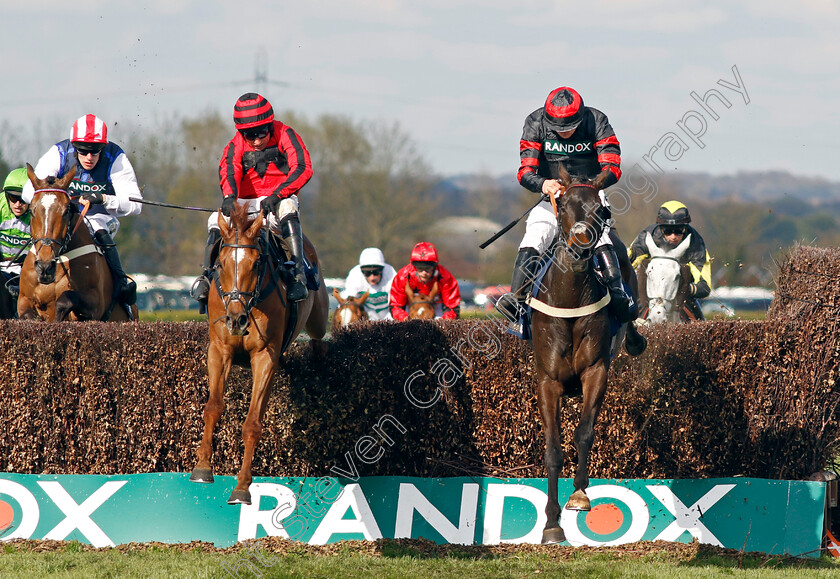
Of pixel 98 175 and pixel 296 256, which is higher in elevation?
pixel 98 175

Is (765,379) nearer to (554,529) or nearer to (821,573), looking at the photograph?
(821,573)

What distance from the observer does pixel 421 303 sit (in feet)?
38.8

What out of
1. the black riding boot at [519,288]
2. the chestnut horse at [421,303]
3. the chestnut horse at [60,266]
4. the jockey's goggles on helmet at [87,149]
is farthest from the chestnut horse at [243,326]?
the chestnut horse at [421,303]

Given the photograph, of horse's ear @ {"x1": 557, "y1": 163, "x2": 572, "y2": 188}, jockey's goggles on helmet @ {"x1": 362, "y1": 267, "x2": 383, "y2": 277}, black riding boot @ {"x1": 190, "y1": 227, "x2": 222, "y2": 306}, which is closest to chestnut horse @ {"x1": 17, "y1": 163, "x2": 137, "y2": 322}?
black riding boot @ {"x1": 190, "y1": 227, "x2": 222, "y2": 306}

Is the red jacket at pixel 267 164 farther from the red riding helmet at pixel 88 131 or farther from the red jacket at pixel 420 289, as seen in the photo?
the red jacket at pixel 420 289

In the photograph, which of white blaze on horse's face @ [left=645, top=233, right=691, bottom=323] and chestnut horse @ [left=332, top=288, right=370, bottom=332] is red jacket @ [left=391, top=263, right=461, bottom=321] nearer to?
chestnut horse @ [left=332, top=288, right=370, bottom=332]

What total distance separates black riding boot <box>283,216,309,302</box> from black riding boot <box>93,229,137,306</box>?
258cm

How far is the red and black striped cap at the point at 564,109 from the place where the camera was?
22.7 feet

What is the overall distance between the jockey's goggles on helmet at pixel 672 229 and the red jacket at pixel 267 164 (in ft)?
18.4

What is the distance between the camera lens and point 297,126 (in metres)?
42.2

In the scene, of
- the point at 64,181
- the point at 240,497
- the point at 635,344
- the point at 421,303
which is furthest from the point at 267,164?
the point at 421,303

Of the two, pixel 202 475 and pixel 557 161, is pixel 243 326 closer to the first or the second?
pixel 202 475

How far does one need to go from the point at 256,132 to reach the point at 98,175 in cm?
270

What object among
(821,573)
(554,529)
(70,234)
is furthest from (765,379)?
(70,234)
